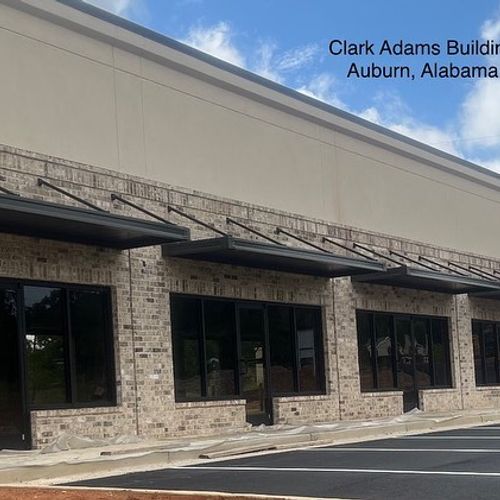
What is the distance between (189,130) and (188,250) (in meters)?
2.99

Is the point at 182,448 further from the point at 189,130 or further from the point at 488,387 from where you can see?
the point at 488,387

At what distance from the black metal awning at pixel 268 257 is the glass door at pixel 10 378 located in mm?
3642

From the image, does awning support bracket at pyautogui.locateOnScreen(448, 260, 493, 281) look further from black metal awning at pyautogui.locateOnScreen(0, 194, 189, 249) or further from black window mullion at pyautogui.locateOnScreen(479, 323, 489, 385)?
black metal awning at pyautogui.locateOnScreen(0, 194, 189, 249)

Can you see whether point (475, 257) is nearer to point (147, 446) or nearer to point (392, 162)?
point (392, 162)

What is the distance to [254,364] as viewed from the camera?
19.0m

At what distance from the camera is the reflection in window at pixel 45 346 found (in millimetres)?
A: 14227

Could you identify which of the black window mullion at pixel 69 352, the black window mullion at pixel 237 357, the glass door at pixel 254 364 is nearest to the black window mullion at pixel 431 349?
the glass door at pixel 254 364

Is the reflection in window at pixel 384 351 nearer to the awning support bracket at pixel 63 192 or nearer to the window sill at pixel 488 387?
the window sill at pixel 488 387

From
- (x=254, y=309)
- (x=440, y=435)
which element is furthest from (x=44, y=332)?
(x=440, y=435)

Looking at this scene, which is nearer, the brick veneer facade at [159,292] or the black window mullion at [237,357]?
the brick veneer facade at [159,292]

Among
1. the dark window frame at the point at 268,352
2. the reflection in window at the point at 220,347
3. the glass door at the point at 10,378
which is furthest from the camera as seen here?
the reflection in window at the point at 220,347

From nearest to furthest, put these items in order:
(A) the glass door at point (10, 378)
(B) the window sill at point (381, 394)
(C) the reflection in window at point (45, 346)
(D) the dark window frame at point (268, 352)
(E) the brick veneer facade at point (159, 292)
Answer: (A) the glass door at point (10, 378)
(C) the reflection in window at point (45, 346)
(E) the brick veneer facade at point (159, 292)
(D) the dark window frame at point (268, 352)
(B) the window sill at point (381, 394)

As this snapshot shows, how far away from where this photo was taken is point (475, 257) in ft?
95.6

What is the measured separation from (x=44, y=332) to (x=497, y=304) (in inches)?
742
